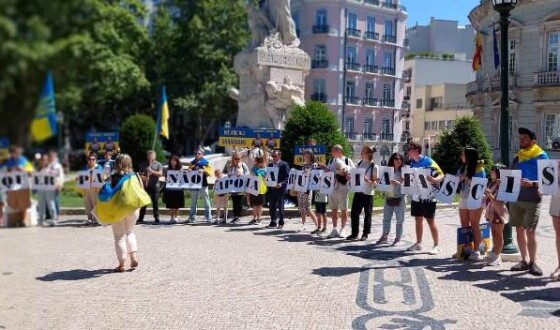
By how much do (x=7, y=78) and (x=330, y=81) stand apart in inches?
1150

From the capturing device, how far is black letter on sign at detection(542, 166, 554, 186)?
8500 millimetres

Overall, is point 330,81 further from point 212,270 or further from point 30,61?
point 30,61

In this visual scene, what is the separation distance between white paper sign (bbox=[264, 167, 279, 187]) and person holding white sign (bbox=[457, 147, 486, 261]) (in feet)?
17.6

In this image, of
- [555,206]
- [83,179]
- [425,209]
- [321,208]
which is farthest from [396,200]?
[83,179]

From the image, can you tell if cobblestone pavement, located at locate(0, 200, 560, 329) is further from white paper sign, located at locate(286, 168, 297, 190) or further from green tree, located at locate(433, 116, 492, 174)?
green tree, located at locate(433, 116, 492, 174)

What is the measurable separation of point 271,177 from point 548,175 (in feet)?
24.4

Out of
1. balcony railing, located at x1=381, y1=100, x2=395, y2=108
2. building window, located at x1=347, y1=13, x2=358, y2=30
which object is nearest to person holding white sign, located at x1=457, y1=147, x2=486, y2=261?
balcony railing, located at x1=381, y1=100, x2=395, y2=108

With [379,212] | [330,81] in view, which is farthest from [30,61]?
[330,81]

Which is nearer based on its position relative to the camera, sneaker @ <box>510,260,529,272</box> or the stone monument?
sneaker @ <box>510,260,529,272</box>

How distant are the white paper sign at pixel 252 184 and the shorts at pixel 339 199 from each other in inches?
101

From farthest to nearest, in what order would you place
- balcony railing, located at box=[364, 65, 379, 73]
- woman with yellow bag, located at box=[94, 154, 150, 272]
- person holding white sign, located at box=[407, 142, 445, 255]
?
balcony railing, located at box=[364, 65, 379, 73] → person holding white sign, located at box=[407, 142, 445, 255] → woman with yellow bag, located at box=[94, 154, 150, 272]

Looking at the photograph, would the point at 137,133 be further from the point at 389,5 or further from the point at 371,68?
the point at 371,68

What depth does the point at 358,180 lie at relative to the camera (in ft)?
40.4

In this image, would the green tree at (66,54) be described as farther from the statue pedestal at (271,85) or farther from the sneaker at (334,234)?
the statue pedestal at (271,85)
